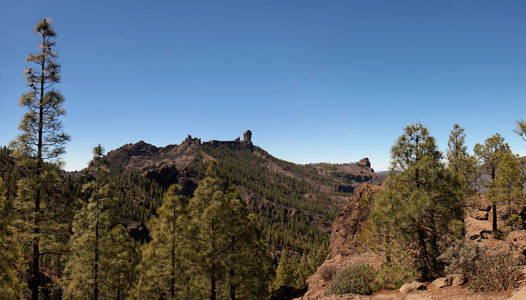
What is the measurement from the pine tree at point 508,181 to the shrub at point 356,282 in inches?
555

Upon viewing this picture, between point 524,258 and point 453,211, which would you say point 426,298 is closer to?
point 453,211

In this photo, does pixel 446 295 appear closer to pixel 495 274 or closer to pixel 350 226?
pixel 495 274

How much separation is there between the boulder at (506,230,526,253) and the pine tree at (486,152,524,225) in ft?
16.2

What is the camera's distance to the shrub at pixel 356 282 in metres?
13.5

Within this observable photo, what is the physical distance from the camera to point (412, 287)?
11461mm

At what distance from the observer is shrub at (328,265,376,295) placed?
1345 centimetres

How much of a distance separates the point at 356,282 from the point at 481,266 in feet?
19.0

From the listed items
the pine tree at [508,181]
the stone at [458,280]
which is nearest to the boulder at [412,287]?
the stone at [458,280]

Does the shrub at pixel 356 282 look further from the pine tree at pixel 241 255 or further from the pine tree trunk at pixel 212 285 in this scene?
the pine tree trunk at pixel 212 285

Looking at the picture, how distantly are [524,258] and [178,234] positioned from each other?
18334mm

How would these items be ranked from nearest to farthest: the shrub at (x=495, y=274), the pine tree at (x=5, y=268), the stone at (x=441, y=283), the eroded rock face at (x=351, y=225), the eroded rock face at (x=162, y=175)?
the shrub at (x=495, y=274)
the stone at (x=441, y=283)
the pine tree at (x=5, y=268)
the eroded rock face at (x=351, y=225)
the eroded rock face at (x=162, y=175)

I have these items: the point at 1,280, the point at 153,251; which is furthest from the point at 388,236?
the point at 1,280

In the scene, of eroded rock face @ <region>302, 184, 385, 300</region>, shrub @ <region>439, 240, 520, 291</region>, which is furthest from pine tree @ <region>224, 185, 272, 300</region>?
eroded rock face @ <region>302, 184, 385, 300</region>

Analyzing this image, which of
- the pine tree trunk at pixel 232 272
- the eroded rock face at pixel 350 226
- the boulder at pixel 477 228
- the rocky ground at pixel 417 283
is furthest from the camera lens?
the eroded rock face at pixel 350 226
